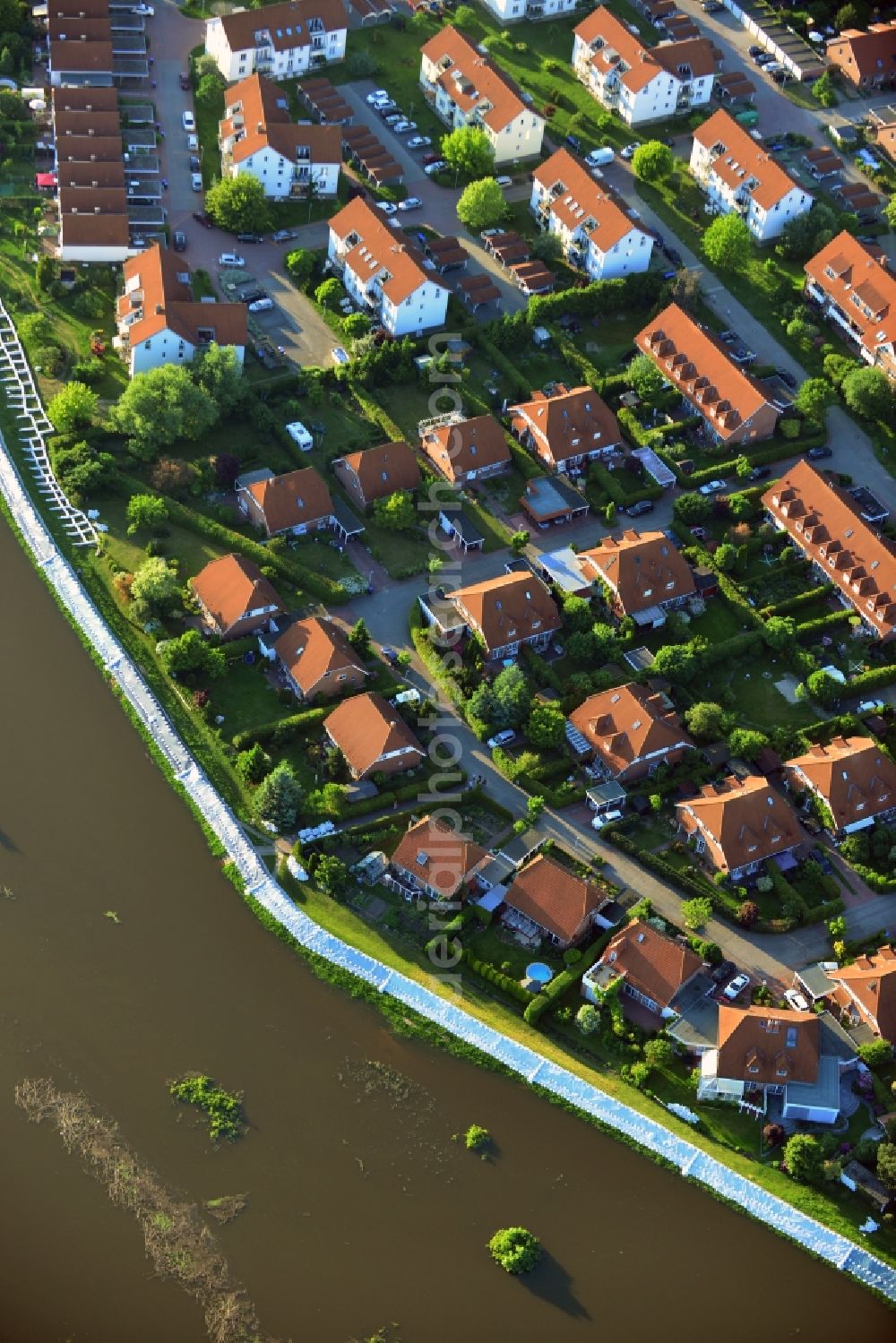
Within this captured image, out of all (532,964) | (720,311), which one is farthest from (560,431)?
(532,964)

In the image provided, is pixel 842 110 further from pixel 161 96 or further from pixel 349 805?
pixel 349 805

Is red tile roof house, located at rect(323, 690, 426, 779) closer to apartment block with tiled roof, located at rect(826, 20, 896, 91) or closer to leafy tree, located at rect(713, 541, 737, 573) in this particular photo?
leafy tree, located at rect(713, 541, 737, 573)

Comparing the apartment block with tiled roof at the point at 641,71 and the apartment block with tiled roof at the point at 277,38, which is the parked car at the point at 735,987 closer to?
the apartment block with tiled roof at the point at 641,71

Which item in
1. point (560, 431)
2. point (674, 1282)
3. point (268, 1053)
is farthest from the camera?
point (560, 431)

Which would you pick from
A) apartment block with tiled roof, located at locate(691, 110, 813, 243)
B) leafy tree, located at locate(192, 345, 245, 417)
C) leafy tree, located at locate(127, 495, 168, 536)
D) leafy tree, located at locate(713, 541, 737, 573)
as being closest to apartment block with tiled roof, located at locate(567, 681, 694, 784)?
leafy tree, located at locate(713, 541, 737, 573)

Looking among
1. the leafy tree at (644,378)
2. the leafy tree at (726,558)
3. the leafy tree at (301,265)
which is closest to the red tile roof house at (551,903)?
the leafy tree at (726,558)

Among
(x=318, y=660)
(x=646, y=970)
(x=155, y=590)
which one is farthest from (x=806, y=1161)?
(x=155, y=590)
